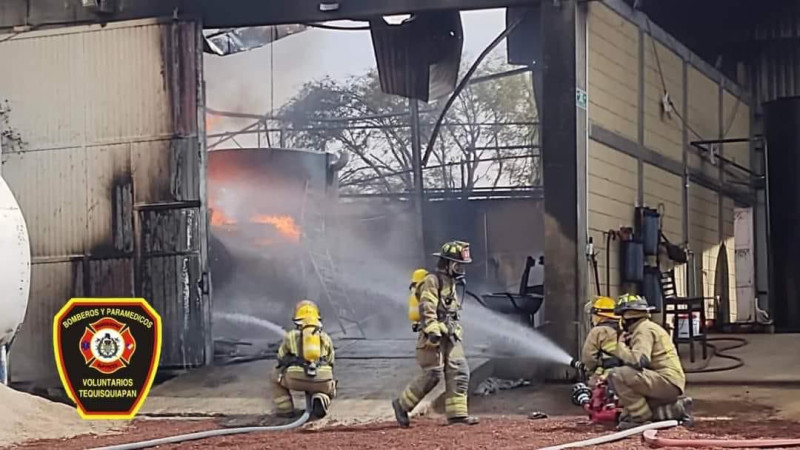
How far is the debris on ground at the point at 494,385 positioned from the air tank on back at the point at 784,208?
20.4 ft

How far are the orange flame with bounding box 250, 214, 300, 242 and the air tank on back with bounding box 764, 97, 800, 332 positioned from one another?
7.00 m

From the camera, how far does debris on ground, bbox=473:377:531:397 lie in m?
12.8

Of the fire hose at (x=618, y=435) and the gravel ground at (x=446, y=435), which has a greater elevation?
the fire hose at (x=618, y=435)

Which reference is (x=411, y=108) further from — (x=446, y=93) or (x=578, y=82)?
(x=578, y=82)

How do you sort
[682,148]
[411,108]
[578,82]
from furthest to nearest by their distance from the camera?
1. [411,108]
2. [682,148]
3. [578,82]

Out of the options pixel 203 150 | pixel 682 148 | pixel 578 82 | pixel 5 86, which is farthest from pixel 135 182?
pixel 682 148

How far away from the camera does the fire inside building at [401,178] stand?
531 inches

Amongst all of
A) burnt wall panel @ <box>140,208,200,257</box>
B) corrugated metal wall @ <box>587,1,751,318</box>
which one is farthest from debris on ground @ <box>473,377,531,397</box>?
burnt wall panel @ <box>140,208,200,257</box>

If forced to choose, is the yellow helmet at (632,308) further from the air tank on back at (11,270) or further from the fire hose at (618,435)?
the air tank on back at (11,270)

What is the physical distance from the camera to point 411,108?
60.8 feet

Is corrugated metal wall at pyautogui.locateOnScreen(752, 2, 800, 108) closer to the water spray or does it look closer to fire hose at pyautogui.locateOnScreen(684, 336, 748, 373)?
fire hose at pyautogui.locateOnScreen(684, 336, 748, 373)

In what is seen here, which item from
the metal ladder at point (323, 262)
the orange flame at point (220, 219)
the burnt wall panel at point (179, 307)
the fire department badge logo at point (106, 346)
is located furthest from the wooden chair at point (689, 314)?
the fire department badge logo at point (106, 346)

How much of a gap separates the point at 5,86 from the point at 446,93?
5.92 m

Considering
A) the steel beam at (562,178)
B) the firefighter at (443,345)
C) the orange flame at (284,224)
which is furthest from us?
the orange flame at (284,224)
